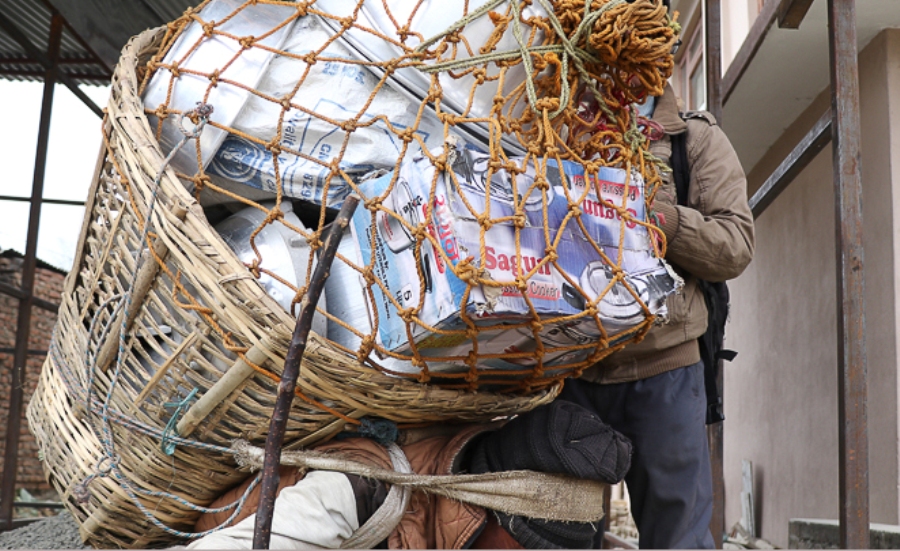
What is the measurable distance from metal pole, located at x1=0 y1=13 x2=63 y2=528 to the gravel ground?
72cm

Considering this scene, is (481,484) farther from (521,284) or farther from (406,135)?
(406,135)

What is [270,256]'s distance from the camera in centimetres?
155

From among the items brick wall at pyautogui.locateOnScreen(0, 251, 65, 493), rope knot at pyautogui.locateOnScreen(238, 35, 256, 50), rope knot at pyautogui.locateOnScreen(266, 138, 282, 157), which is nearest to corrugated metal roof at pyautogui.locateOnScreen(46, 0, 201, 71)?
rope knot at pyautogui.locateOnScreen(238, 35, 256, 50)

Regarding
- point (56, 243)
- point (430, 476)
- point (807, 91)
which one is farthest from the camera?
point (56, 243)

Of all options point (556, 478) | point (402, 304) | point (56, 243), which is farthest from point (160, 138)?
point (56, 243)

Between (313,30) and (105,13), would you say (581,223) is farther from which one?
(105,13)

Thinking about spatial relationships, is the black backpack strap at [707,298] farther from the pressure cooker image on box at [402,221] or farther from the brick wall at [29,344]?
the brick wall at [29,344]

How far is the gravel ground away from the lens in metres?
2.28

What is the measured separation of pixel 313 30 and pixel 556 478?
913mm

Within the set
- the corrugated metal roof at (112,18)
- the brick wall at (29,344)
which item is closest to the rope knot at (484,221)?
the corrugated metal roof at (112,18)

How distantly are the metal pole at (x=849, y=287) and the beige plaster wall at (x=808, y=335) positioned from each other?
4.82 feet

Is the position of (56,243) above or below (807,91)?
below

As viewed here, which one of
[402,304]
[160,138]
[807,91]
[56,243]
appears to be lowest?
[402,304]

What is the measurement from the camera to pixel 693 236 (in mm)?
1765
